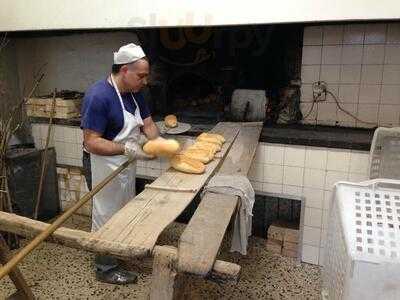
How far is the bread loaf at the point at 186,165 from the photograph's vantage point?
1897 mm

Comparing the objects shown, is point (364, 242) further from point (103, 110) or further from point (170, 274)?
point (103, 110)

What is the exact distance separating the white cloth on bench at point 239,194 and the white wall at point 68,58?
2.34 m

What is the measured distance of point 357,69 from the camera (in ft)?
9.21

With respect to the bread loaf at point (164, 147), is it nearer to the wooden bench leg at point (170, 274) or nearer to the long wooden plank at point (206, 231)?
the long wooden plank at point (206, 231)

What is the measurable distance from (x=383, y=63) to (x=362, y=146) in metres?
0.78

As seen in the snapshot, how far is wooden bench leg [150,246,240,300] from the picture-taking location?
42.3 inches

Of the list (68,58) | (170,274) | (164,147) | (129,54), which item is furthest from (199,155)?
(68,58)

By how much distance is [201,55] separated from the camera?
10.6ft

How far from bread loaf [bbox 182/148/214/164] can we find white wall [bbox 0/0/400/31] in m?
0.89

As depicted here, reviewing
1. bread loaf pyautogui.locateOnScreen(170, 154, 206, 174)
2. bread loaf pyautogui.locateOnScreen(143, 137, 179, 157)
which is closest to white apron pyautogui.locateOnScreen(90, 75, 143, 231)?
bread loaf pyautogui.locateOnScreen(143, 137, 179, 157)

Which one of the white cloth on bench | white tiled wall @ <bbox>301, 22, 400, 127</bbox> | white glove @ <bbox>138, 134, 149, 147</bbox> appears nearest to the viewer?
the white cloth on bench

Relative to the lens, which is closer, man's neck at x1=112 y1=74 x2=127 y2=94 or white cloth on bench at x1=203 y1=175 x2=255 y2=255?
white cloth on bench at x1=203 y1=175 x2=255 y2=255

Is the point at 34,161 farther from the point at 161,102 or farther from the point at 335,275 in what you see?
the point at 335,275

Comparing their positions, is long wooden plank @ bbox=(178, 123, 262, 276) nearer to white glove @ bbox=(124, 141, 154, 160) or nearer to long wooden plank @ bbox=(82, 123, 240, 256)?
long wooden plank @ bbox=(82, 123, 240, 256)
